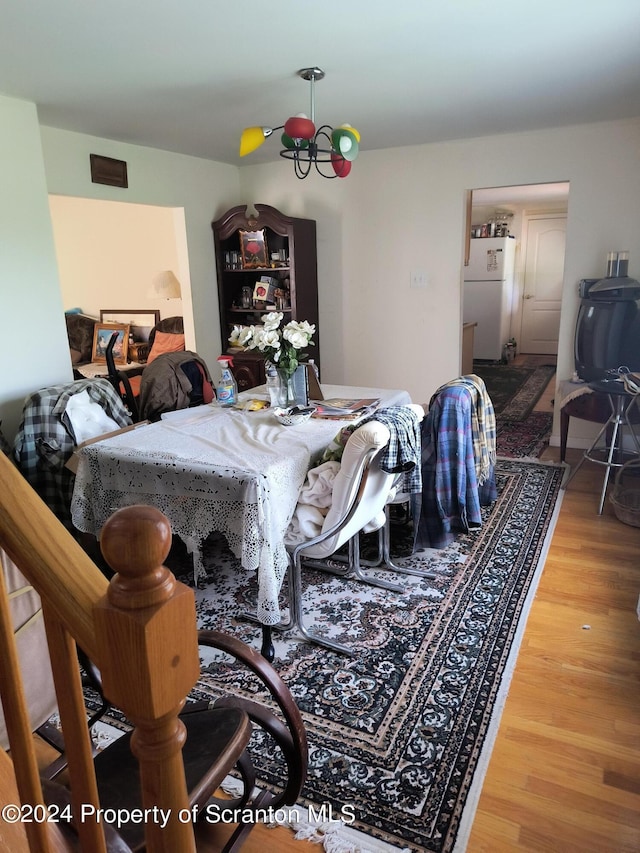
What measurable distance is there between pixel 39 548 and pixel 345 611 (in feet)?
6.88

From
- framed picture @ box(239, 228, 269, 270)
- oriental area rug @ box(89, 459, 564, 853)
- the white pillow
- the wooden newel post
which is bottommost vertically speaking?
oriental area rug @ box(89, 459, 564, 853)

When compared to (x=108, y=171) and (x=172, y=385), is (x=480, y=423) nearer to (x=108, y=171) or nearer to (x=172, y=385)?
(x=172, y=385)

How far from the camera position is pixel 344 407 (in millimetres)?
3041

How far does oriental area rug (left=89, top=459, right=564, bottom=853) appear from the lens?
162 centimetres

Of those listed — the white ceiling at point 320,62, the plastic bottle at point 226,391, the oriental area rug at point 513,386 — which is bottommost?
the oriental area rug at point 513,386

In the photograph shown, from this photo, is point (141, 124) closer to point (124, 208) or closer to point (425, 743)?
point (124, 208)

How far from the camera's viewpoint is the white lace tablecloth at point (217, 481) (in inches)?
82.4

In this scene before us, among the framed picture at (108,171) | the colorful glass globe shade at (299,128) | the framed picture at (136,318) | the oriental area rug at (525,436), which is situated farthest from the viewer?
the framed picture at (136,318)

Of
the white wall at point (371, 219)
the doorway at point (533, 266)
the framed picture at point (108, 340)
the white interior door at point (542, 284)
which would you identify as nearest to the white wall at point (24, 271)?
the white wall at point (371, 219)

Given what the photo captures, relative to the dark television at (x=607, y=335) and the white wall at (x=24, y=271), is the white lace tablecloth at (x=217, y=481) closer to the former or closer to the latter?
the white wall at (x=24, y=271)

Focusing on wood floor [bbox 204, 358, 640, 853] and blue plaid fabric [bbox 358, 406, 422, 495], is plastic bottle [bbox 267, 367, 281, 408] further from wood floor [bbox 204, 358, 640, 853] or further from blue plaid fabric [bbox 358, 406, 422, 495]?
wood floor [bbox 204, 358, 640, 853]

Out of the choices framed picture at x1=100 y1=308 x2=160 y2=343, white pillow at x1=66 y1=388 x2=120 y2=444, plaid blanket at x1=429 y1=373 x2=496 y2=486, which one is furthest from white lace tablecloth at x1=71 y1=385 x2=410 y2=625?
framed picture at x1=100 y1=308 x2=160 y2=343

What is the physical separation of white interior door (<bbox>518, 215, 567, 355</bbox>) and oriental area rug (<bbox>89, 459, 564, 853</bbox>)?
667cm

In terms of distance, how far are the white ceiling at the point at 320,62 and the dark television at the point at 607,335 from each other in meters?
1.23
